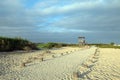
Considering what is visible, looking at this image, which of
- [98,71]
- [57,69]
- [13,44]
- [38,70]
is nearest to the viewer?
[38,70]

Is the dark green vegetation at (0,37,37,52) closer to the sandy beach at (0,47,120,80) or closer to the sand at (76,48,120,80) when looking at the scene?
the sandy beach at (0,47,120,80)

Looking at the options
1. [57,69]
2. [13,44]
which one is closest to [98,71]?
[57,69]

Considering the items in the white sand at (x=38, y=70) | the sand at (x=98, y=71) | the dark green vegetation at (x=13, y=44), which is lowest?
the sand at (x=98, y=71)

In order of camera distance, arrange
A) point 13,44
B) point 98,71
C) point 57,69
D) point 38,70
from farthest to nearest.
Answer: point 13,44 → point 57,69 → point 98,71 → point 38,70

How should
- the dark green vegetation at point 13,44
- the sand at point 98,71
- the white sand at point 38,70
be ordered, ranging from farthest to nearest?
the dark green vegetation at point 13,44 < the sand at point 98,71 < the white sand at point 38,70

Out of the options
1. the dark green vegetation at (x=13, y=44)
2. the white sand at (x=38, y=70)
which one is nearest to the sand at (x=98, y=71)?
the white sand at (x=38, y=70)

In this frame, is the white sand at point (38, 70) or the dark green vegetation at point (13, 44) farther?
the dark green vegetation at point (13, 44)

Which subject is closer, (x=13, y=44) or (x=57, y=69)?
(x=57, y=69)

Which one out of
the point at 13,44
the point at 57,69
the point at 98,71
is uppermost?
the point at 13,44

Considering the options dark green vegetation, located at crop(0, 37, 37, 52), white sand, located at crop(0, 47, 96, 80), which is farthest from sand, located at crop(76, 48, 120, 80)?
dark green vegetation, located at crop(0, 37, 37, 52)

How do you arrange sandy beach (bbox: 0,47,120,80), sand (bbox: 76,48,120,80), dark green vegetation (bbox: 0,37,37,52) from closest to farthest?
sandy beach (bbox: 0,47,120,80)
sand (bbox: 76,48,120,80)
dark green vegetation (bbox: 0,37,37,52)

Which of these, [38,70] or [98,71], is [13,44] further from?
[98,71]

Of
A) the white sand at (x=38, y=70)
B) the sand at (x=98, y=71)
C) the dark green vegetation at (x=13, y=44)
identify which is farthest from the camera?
the dark green vegetation at (x=13, y=44)

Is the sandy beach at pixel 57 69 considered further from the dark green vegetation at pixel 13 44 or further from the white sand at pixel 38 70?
the dark green vegetation at pixel 13 44
